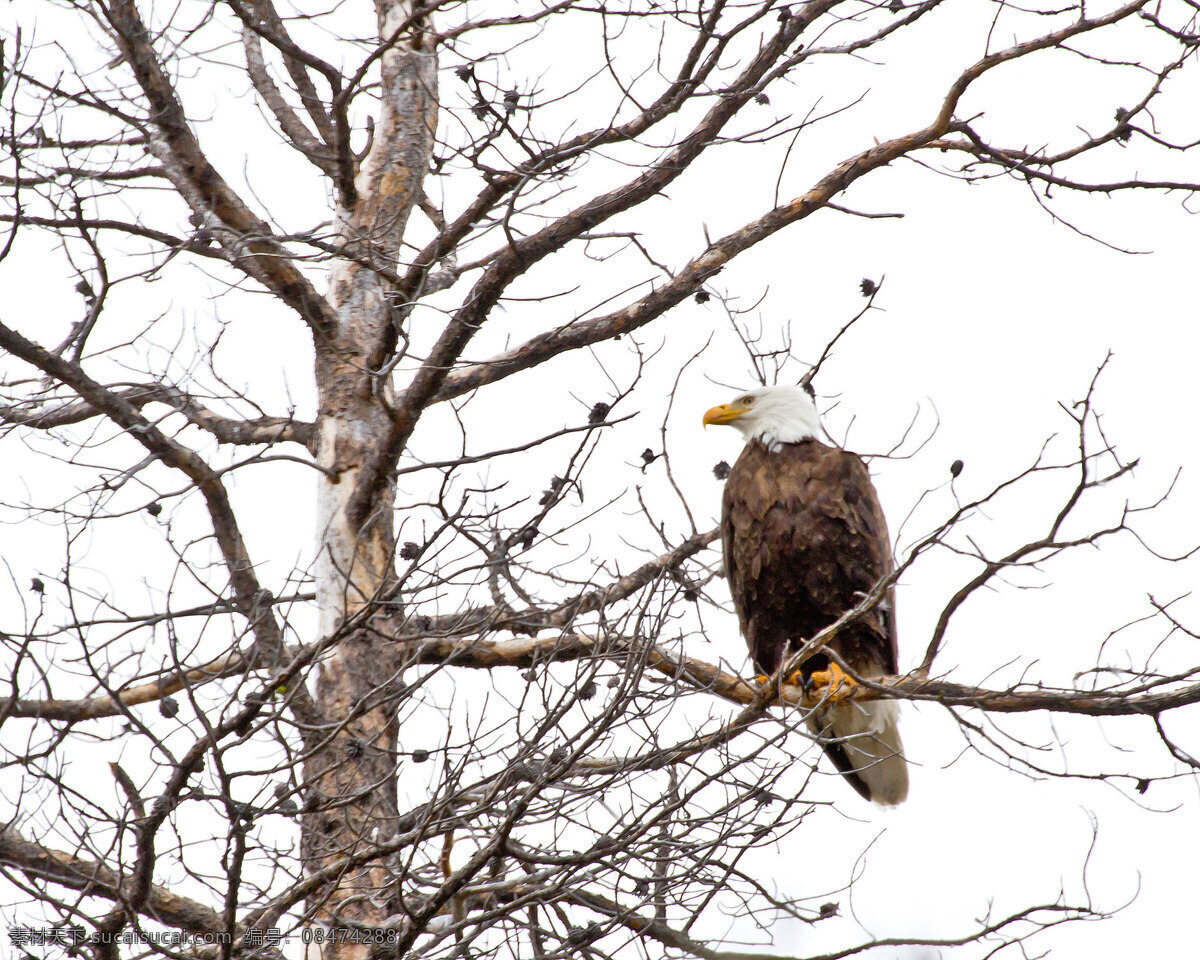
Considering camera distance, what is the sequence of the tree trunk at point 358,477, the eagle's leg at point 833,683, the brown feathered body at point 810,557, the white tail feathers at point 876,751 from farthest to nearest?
the white tail feathers at point 876,751
the brown feathered body at point 810,557
the eagle's leg at point 833,683
the tree trunk at point 358,477

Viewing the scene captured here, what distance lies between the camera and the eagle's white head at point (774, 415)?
5.70 m

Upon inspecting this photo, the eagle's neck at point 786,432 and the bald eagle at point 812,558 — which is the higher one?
the eagle's neck at point 786,432

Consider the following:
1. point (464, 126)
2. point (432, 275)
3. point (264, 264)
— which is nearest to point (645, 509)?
point (464, 126)

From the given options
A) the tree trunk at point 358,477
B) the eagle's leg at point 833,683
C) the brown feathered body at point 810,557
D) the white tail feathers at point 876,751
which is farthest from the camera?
the white tail feathers at point 876,751

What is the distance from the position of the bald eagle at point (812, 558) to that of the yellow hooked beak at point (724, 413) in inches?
6.6

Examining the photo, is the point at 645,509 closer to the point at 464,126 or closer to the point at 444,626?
the point at 444,626

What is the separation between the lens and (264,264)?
4598mm

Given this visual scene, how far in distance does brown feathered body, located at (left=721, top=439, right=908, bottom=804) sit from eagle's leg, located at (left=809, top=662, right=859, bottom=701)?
0.50ft

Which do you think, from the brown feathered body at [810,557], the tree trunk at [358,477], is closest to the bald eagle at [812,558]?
the brown feathered body at [810,557]

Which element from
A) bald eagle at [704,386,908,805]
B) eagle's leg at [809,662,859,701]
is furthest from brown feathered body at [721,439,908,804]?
eagle's leg at [809,662,859,701]

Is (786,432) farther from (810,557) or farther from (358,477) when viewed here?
(358,477)

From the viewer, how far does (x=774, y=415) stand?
5.79m

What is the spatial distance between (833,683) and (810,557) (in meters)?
0.85

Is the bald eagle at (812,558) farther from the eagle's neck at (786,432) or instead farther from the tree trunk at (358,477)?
the tree trunk at (358,477)
